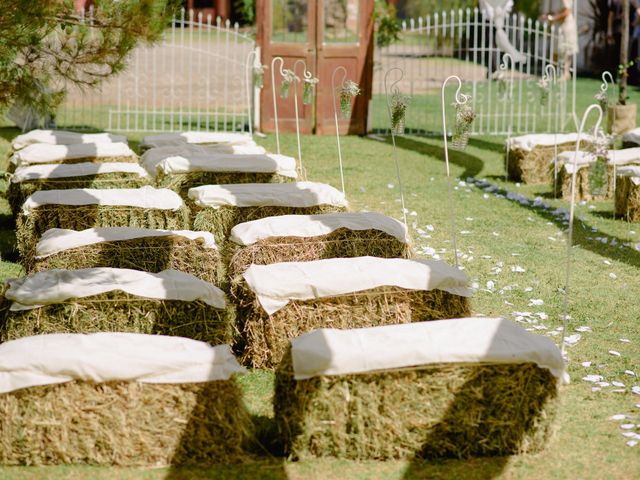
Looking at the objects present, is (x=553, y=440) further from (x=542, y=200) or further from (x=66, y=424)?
(x=542, y=200)

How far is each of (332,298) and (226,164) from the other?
3576 mm

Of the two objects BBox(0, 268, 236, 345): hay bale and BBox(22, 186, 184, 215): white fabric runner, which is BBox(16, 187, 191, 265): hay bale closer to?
BBox(22, 186, 184, 215): white fabric runner

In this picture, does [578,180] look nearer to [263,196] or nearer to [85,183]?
[263,196]

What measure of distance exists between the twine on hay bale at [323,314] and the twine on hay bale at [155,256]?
110 centimetres

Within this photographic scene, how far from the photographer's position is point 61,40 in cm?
711

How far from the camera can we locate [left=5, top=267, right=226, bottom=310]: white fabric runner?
17.5 feet

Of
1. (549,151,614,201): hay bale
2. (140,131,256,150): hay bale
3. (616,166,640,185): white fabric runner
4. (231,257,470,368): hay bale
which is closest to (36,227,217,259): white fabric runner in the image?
(231,257,470,368): hay bale

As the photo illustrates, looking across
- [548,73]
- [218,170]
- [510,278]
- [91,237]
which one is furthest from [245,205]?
[548,73]

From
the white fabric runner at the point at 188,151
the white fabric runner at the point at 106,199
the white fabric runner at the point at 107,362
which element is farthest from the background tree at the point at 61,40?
the white fabric runner at the point at 107,362

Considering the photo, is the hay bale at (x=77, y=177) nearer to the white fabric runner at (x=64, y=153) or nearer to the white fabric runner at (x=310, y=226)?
the white fabric runner at (x=64, y=153)

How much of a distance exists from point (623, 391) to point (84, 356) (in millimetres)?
2825

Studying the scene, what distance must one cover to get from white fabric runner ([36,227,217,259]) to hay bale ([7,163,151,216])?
74.3 inches

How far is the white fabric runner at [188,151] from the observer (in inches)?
376

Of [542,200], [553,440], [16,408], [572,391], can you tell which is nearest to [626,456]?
[553,440]
